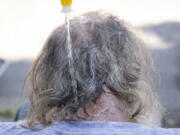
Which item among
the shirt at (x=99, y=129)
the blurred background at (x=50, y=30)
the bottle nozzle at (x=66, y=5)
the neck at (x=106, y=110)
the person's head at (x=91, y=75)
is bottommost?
the shirt at (x=99, y=129)

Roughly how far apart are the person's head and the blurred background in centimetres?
249

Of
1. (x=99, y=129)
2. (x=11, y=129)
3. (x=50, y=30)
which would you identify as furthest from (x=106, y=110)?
(x=50, y=30)

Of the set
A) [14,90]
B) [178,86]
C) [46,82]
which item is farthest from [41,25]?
[46,82]

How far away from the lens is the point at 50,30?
5719 mm

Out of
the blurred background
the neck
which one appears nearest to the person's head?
the neck

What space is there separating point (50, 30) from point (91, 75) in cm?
440

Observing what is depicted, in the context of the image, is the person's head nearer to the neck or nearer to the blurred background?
the neck

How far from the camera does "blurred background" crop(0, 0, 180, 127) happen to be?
178 inches

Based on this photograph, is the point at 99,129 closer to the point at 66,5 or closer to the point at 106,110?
the point at 106,110

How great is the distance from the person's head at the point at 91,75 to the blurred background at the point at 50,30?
2485 mm

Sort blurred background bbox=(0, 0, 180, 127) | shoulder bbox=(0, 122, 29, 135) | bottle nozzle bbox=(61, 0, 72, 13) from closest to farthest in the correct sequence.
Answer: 1. bottle nozzle bbox=(61, 0, 72, 13)
2. shoulder bbox=(0, 122, 29, 135)
3. blurred background bbox=(0, 0, 180, 127)

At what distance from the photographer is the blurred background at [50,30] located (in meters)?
4.52

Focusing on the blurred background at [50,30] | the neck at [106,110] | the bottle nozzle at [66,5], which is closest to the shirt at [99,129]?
the neck at [106,110]

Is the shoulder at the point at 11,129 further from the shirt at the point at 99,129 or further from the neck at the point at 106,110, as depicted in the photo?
the neck at the point at 106,110
